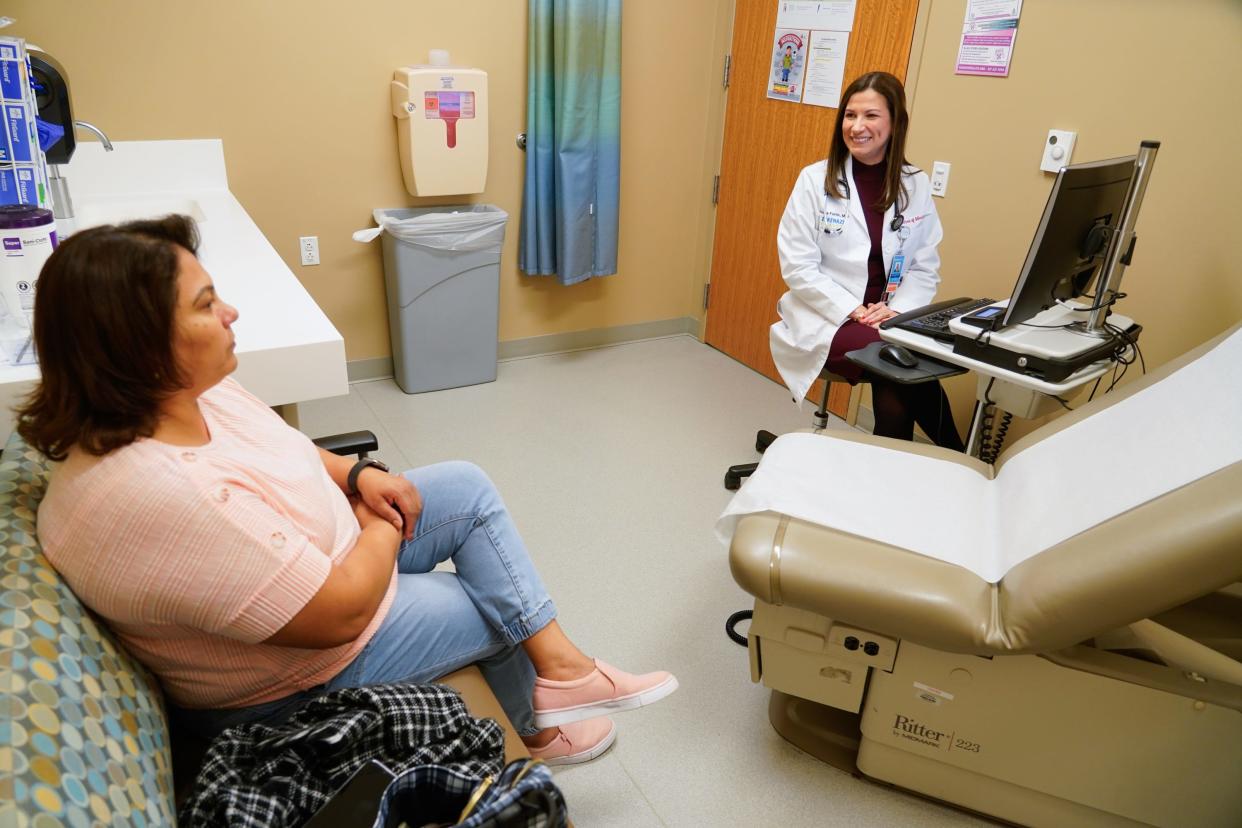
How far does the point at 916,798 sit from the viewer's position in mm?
1656

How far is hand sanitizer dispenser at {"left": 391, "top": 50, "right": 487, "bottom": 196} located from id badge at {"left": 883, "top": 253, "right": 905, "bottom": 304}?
1522mm

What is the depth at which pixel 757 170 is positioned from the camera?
134 inches

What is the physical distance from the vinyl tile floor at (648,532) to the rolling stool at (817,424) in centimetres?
4

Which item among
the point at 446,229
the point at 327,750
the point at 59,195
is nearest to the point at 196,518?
the point at 327,750

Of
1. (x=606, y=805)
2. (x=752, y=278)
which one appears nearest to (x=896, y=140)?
(x=752, y=278)

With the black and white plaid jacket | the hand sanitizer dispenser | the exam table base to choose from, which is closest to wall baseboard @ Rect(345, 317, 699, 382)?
the hand sanitizer dispenser

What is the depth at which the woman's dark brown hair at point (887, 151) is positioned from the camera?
90.7 inches

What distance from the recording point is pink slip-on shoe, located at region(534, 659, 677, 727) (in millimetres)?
1486

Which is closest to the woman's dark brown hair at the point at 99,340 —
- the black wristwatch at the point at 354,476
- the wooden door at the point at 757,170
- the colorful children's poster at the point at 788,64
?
the black wristwatch at the point at 354,476

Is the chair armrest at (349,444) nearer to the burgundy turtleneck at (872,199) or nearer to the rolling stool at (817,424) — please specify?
the rolling stool at (817,424)

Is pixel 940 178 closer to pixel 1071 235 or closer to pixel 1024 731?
pixel 1071 235

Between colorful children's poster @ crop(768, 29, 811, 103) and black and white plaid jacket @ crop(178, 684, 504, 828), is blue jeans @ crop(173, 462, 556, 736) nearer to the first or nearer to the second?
black and white plaid jacket @ crop(178, 684, 504, 828)

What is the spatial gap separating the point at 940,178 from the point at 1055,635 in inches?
71.2

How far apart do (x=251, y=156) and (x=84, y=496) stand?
7.31 ft
